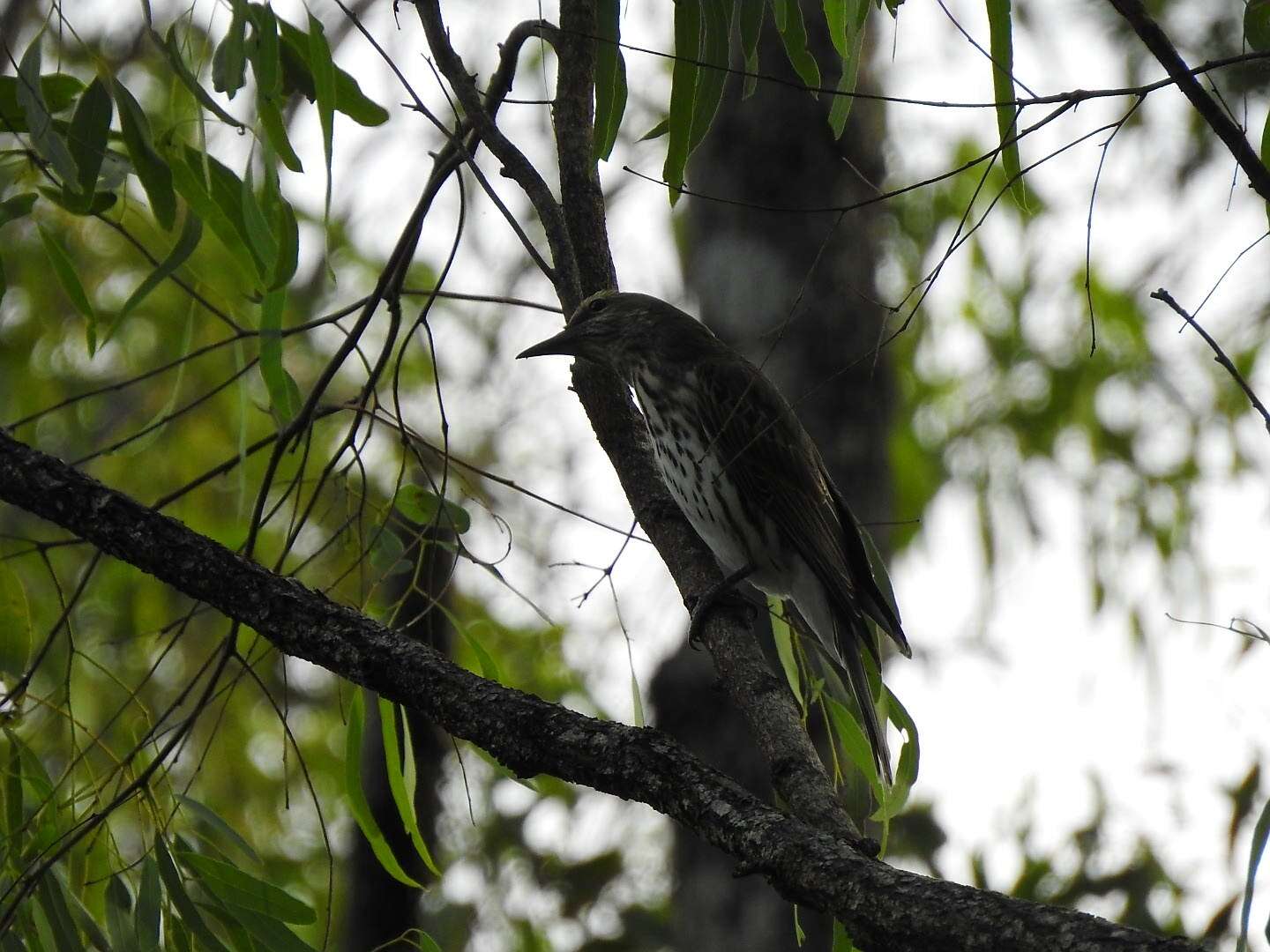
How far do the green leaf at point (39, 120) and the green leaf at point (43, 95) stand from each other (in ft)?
0.39

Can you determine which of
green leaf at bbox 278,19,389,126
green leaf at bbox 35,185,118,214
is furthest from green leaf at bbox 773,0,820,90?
green leaf at bbox 35,185,118,214

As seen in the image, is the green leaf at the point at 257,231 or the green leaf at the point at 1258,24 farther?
the green leaf at the point at 257,231

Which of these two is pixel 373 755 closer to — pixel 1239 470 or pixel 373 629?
pixel 373 629

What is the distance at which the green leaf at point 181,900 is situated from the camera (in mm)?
2424

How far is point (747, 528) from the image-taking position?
13.2 ft

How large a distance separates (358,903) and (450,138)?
3409 millimetres

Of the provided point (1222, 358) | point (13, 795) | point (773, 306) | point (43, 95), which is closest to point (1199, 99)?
point (1222, 358)

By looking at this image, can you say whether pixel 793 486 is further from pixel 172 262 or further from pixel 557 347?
pixel 172 262

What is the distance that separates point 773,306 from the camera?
540cm

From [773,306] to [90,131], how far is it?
3.30 meters

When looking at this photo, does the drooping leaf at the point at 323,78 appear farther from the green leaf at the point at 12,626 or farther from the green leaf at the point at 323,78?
the green leaf at the point at 12,626

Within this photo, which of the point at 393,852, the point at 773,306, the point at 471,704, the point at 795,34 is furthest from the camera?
the point at 773,306

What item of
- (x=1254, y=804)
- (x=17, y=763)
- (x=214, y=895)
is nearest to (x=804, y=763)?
(x=214, y=895)

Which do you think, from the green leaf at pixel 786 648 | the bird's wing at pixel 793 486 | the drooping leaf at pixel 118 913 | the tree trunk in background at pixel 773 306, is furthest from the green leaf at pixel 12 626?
the tree trunk in background at pixel 773 306
